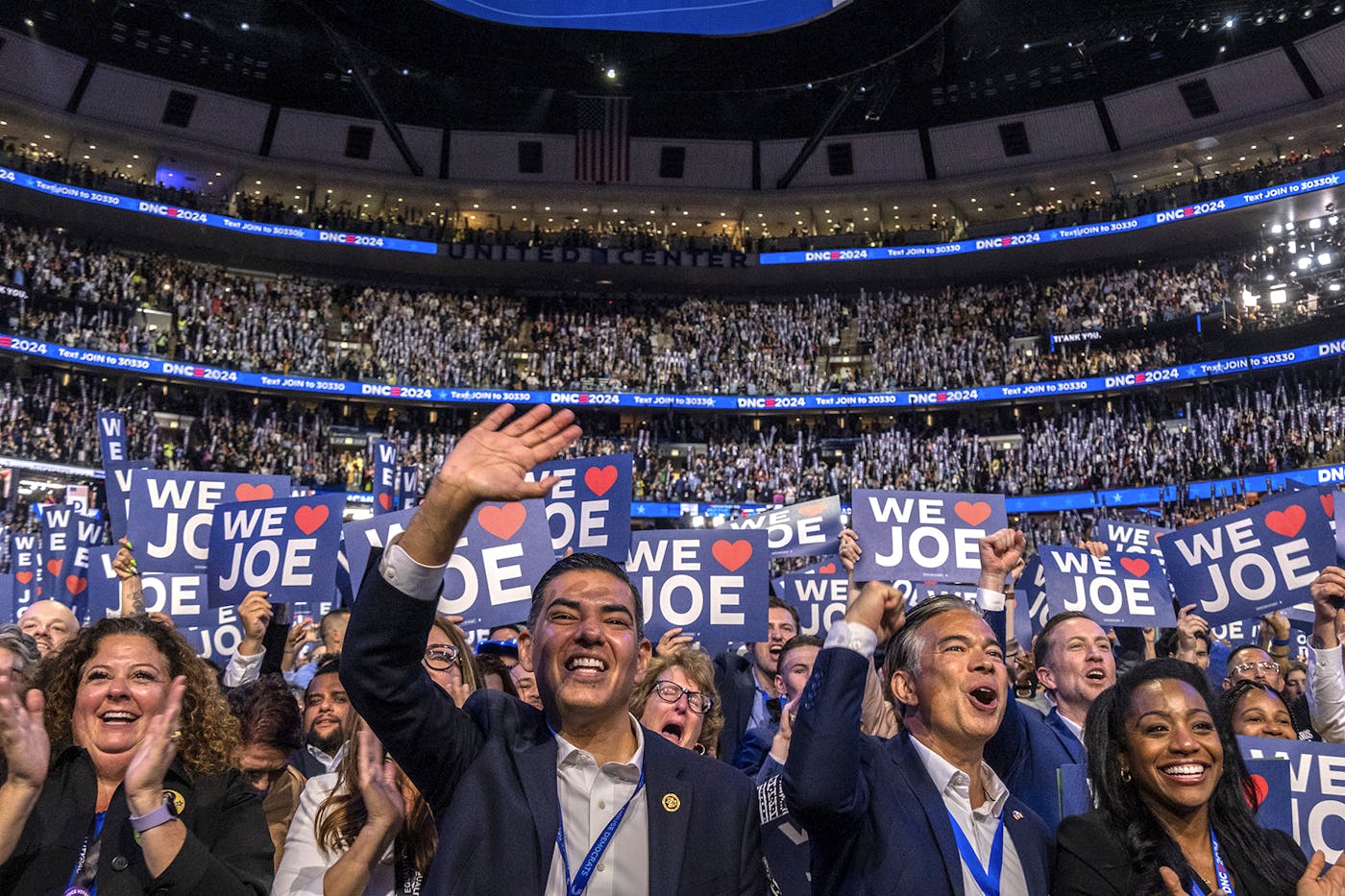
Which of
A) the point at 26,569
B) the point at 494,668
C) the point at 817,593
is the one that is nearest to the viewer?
the point at 494,668

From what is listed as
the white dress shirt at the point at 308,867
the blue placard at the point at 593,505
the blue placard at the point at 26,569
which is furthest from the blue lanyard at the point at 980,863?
the blue placard at the point at 26,569

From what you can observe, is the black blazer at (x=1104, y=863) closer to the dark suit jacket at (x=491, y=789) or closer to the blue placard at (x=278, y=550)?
the dark suit jacket at (x=491, y=789)

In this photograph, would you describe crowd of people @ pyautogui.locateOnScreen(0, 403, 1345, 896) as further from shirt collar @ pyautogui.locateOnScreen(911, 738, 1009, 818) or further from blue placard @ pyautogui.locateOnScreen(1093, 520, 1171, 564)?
blue placard @ pyautogui.locateOnScreen(1093, 520, 1171, 564)

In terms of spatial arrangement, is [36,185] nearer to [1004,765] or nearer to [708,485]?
[708,485]

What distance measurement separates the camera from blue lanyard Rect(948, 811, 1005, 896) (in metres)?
2.84

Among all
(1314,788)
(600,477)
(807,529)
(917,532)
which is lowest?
(1314,788)

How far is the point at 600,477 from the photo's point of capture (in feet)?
28.6

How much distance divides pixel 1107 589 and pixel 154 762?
770 centimetres

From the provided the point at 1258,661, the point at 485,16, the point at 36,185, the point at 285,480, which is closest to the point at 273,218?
the point at 36,185

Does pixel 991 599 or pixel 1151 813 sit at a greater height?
pixel 991 599

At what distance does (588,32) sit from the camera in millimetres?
27750

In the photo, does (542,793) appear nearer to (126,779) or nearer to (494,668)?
(126,779)

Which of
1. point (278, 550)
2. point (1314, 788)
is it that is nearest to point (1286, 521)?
point (1314, 788)

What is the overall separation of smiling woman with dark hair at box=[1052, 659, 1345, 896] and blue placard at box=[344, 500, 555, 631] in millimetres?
4726
